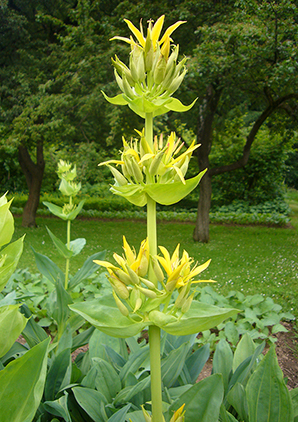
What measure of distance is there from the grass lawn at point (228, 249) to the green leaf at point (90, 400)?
3.47 m

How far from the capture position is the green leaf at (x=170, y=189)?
880mm

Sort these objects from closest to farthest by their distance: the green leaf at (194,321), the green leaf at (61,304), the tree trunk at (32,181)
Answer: the green leaf at (194,321) → the green leaf at (61,304) → the tree trunk at (32,181)

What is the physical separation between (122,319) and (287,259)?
7.19 metres

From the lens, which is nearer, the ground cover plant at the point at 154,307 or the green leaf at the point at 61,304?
the ground cover plant at the point at 154,307

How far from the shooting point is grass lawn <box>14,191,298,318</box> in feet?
18.3

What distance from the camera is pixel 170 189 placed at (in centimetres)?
89

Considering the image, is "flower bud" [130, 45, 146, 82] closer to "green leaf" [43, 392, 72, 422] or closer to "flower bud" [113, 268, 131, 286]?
"flower bud" [113, 268, 131, 286]

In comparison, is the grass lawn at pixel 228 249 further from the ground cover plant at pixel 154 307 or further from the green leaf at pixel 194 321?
the green leaf at pixel 194 321

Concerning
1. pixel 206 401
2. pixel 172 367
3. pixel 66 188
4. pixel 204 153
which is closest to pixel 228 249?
pixel 204 153

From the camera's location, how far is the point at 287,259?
7.30m

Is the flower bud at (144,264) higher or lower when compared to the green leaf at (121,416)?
higher

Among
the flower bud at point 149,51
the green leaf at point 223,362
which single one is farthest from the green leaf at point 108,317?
the green leaf at point 223,362

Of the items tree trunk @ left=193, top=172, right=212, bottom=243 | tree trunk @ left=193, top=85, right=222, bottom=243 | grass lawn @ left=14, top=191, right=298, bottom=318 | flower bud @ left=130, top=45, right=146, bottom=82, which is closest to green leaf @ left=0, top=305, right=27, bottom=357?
flower bud @ left=130, top=45, right=146, bottom=82

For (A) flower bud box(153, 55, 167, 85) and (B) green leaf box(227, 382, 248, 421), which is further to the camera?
(B) green leaf box(227, 382, 248, 421)
